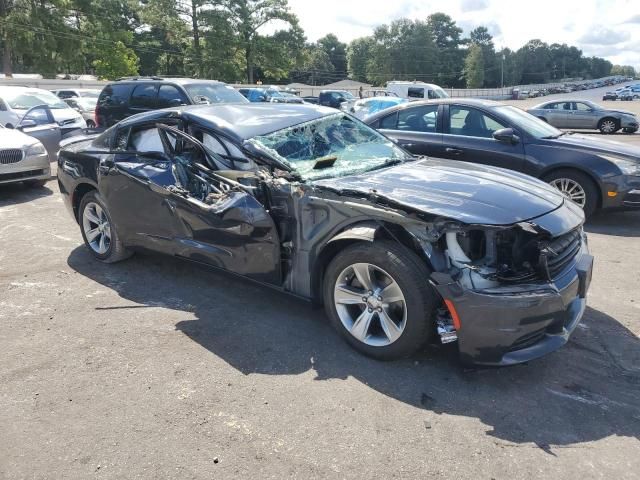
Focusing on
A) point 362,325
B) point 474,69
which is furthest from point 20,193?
point 474,69

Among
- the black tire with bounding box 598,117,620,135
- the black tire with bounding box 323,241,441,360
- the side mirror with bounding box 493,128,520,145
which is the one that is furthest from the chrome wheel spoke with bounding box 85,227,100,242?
the black tire with bounding box 598,117,620,135

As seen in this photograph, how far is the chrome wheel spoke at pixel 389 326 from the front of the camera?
3.19m

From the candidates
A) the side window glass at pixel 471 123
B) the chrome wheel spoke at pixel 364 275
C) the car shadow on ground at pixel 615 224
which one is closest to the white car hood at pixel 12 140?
the side window glass at pixel 471 123

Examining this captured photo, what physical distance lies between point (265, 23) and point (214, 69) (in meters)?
7.62

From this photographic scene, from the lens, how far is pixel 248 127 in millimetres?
4105

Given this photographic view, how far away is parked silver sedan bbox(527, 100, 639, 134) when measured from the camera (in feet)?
63.0

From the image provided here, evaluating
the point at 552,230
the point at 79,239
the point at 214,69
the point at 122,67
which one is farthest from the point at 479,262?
the point at 214,69

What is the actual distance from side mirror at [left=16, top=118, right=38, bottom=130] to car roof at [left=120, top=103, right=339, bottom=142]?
23.4 ft

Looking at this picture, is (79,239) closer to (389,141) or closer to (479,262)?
(389,141)

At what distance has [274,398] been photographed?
9.78 feet

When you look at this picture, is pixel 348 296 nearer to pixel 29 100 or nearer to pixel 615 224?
pixel 615 224

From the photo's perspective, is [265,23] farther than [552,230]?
Yes

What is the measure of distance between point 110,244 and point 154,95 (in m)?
6.23

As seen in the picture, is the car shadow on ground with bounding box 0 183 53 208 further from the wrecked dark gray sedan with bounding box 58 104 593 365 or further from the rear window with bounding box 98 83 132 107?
the wrecked dark gray sedan with bounding box 58 104 593 365
